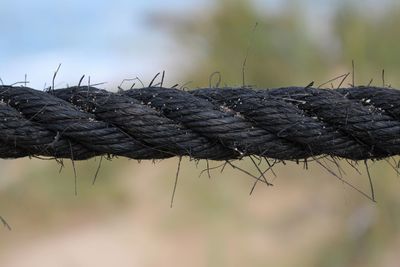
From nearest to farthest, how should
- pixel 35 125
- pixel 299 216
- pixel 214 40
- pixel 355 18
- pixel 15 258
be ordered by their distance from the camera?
pixel 35 125, pixel 299 216, pixel 355 18, pixel 15 258, pixel 214 40

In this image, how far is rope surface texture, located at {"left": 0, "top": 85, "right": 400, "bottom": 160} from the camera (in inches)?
31.1

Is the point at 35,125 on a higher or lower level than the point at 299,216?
higher

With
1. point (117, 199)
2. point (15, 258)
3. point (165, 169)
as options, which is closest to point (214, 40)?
point (165, 169)

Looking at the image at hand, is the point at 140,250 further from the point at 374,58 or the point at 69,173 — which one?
the point at 374,58

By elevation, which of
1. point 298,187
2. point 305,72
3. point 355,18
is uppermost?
point 355,18

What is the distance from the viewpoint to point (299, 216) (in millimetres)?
5367

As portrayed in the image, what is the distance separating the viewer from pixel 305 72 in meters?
6.02

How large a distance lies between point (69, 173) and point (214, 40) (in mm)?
1964

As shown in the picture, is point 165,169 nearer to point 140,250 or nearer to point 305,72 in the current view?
point 140,250

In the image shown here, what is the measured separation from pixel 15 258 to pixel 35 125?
5.79 metres

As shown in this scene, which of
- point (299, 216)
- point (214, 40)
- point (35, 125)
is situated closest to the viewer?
point (35, 125)

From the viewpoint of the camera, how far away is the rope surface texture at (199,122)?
0.79 metres

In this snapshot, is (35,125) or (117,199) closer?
(35,125)

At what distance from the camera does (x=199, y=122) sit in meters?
0.79
